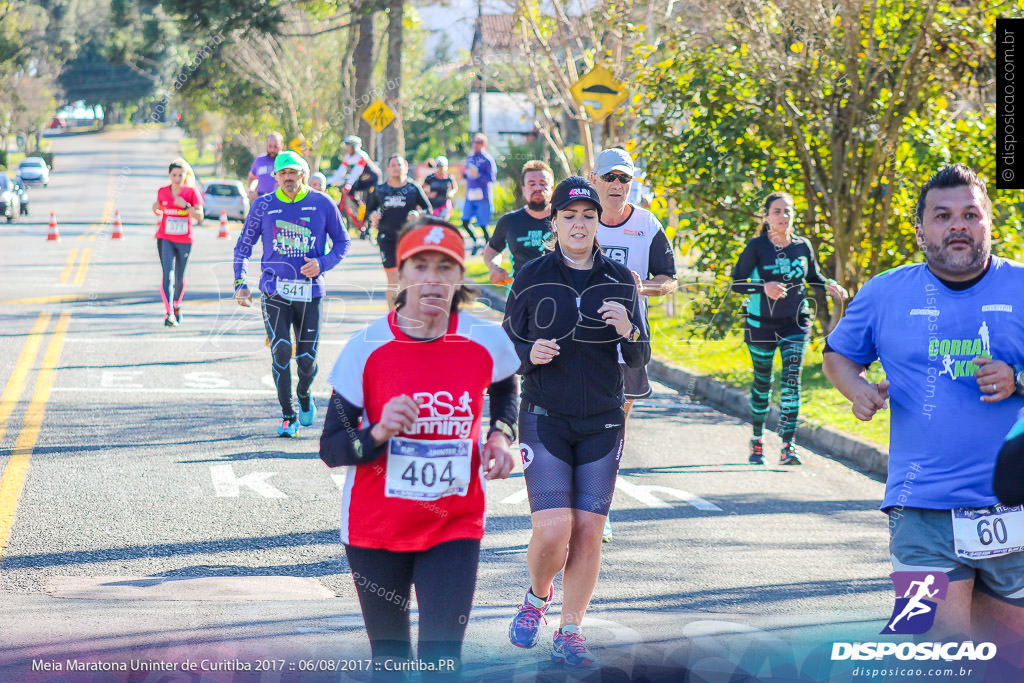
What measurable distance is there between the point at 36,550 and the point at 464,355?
3.82 m

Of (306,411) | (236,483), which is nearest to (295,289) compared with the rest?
(306,411)

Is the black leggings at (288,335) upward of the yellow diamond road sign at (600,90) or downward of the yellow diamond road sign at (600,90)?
downward

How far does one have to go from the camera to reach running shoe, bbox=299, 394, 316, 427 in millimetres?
10359

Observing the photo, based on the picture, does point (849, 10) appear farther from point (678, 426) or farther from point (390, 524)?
point (390, 524)

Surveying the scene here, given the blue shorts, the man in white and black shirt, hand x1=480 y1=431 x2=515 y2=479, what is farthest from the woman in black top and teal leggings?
the blue shorts

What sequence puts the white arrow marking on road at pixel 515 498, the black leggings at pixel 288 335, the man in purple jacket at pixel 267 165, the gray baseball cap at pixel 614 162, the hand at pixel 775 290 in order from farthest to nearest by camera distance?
1. the man in purple jacket at pixel 267 165
2. the black leggings at pixel 288 335
3. the hand at pixel 775 290
4. the white arrow marking on road at pixel 515 498
5. the gray baseball cap at pixel 614 162

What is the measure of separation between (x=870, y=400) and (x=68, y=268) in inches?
850

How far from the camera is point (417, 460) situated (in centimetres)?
397

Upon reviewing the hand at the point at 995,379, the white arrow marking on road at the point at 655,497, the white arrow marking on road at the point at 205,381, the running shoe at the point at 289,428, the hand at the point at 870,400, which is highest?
the hand at the point at 995,379

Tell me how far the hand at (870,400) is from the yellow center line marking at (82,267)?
1840cm

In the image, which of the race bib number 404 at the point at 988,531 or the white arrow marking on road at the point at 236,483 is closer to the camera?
the race bib number 404 at the point at 988,531

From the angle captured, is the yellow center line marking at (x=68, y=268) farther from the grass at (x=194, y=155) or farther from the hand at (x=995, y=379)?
the grass at (x=194, y=155)

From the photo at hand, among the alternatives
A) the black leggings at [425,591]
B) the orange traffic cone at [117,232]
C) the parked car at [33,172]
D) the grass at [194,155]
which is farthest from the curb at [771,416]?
the grass at [194,155]

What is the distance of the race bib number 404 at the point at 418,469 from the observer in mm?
3973
